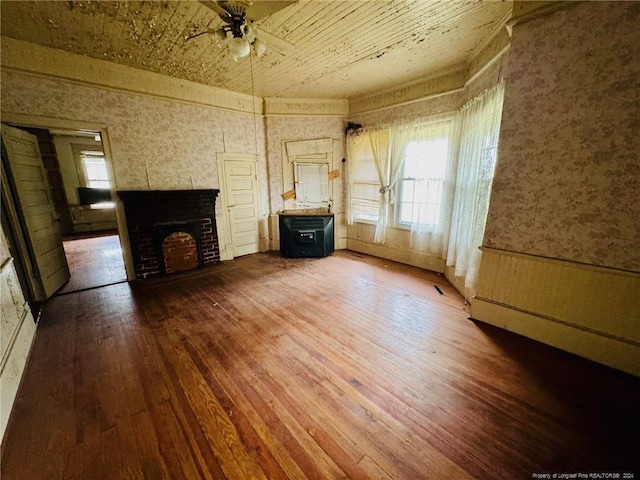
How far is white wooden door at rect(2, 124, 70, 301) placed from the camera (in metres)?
2.83

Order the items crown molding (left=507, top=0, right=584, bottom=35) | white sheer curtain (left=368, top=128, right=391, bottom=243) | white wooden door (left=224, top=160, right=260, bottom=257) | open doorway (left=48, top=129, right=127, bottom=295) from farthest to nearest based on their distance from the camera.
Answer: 1. open doorway (left=48, top=129, right=127, bottom=295)
2. white wooden door (left=224, top=160, right=260, bottom=257)
3. white sheer curtain (left=368, top=128, right=391, bottom=243)
4. crown molding (left=507, top=0, right=584, bottom=35)

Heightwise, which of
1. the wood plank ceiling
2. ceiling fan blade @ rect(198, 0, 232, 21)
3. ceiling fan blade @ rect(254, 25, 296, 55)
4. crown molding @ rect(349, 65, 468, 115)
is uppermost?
the wood plank ceiling

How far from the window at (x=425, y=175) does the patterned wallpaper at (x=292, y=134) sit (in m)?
1.48

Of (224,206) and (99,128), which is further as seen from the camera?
(224,206)

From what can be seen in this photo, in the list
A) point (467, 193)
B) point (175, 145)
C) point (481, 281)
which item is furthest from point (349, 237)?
point (175, 145)

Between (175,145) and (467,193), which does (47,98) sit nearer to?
(175,145)

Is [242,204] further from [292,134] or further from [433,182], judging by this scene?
[433,182]

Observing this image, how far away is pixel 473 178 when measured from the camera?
292cm

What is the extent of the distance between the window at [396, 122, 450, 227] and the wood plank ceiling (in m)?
0.89

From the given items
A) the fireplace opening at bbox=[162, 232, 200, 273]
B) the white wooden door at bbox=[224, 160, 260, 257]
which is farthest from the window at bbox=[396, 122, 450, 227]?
the fireplace opening at bbox=[162, 232, 200, 273]

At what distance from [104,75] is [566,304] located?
567 cm

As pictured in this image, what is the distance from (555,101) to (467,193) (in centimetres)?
121

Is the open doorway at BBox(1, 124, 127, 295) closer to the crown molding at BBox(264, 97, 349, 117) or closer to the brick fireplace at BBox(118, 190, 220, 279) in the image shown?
the brick fireplace at BBox(118, 190, 220, 279)

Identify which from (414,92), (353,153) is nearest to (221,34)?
(414,92)
